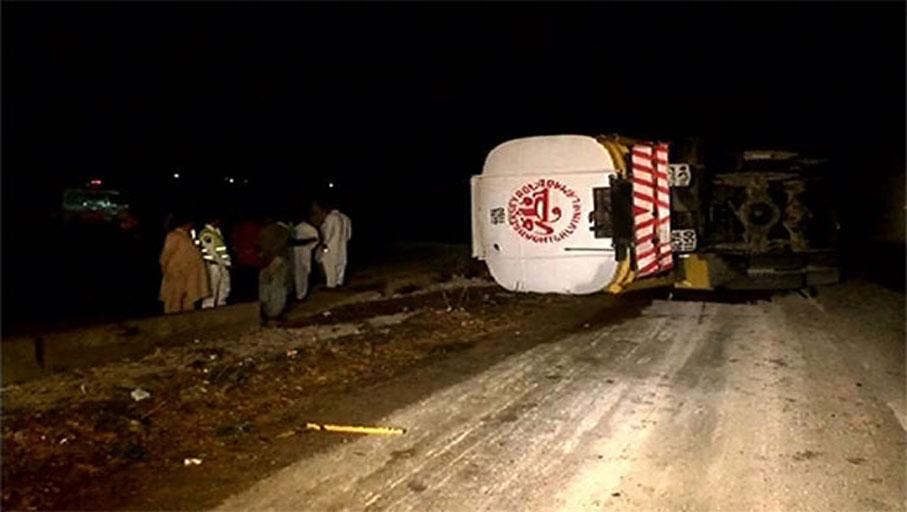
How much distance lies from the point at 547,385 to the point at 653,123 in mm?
37144

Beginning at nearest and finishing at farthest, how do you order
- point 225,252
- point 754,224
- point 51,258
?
point 225,252 → point 754,224 → point 51,258

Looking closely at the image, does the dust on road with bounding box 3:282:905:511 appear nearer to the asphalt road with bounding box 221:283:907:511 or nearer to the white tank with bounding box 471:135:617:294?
the asphalt road with bounding box 221:283:907:511

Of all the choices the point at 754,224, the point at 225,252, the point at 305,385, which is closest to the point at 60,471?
the point at 305,385

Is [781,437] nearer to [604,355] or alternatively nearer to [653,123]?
[604,355]

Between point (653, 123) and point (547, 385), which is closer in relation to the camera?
point (547, 385)

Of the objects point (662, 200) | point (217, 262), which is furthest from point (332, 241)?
point (662, 200)

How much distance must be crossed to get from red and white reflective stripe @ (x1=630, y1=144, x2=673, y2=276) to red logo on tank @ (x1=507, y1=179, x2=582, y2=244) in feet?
2.77

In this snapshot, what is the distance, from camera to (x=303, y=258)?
40.6 feet

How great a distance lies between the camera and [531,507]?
14.8 ft

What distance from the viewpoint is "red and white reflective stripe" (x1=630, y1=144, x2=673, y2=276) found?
35.2 ft

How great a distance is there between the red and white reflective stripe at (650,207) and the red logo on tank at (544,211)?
84cm

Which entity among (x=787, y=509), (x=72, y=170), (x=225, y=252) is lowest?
(x=787, y=509)

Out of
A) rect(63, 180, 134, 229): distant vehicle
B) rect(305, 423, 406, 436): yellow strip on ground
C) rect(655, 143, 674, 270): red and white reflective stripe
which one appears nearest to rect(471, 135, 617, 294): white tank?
rect(655, 143, 674, 270): red and white reflective stripe

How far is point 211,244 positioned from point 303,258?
2.16m
